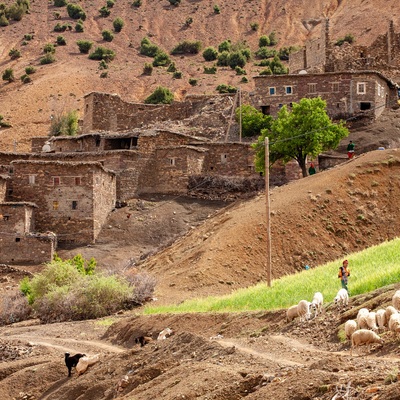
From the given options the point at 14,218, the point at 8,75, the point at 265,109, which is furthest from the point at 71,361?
the point at 8,75

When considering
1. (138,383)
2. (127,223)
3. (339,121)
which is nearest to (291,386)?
(138,383)

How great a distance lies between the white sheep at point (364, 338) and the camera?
20969 millimetres

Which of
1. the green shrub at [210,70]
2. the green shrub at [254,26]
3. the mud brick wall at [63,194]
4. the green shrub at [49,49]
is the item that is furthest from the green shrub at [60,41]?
the mud brick wall at [63,194]

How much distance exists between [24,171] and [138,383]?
3525 centimetres

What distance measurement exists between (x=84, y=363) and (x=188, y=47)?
103 m

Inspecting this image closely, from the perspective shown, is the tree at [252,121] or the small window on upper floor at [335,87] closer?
the tree at [252,121]

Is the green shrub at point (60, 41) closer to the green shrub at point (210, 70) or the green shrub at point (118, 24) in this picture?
the green shrub at point (118, 24)

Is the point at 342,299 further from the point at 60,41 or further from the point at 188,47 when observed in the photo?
the point at 60,41

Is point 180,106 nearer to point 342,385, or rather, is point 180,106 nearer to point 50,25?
point 342,385

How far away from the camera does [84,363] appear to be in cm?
2709

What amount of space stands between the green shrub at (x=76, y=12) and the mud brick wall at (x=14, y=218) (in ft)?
282

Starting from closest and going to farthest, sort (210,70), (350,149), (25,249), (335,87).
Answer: (25,249) < (350,149) < (335,87) < (210,70)

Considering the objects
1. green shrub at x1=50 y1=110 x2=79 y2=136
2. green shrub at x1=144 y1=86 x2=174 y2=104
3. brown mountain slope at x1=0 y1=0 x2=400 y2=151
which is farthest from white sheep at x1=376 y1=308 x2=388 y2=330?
green shrub at x1=144 y1=86 x2=174 y2=104

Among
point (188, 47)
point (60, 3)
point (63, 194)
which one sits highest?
A: point (60, 3)
